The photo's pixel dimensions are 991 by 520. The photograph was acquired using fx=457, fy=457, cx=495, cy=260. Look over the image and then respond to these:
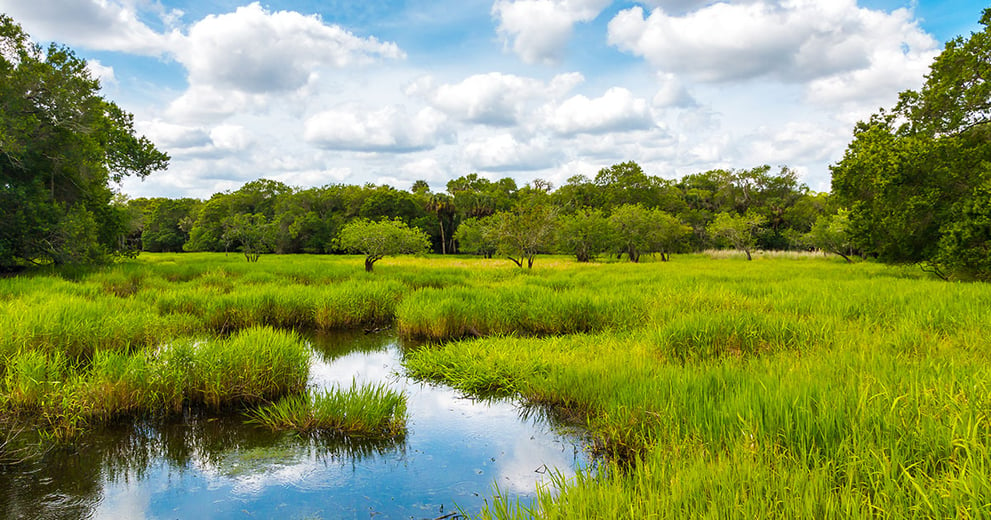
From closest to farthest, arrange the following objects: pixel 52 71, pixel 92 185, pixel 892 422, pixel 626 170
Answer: pixel 892 422 < pixel 52 71 < pixel 92 185 < pixel 626 170

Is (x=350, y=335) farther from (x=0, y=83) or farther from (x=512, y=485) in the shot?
(x=0, y=83)

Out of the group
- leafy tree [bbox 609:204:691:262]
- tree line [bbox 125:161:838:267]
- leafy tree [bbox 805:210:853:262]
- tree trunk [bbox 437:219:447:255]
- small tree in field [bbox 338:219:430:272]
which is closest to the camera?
small tree in field [bbox 338:219:430:272]

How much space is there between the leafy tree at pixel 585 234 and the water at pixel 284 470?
39.0 m

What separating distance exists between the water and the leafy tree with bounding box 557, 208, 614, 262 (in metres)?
39.0

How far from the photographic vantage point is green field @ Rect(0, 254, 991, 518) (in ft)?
10.4

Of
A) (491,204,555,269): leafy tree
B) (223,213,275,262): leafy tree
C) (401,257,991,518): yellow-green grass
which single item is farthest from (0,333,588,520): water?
(223,213,275,262): leafy tree

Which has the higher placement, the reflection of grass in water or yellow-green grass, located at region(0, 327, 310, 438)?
yellow-green grass, located at region(0, 327, 310, 438)

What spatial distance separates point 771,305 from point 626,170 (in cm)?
6482

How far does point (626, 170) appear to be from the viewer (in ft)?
240

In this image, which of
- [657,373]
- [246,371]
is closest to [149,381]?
[246,371]

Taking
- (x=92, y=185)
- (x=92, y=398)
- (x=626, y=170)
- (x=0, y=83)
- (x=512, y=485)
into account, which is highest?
(x=626, y=170)

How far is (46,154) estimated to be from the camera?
1791 cm

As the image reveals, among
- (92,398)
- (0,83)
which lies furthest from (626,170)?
(92,398)

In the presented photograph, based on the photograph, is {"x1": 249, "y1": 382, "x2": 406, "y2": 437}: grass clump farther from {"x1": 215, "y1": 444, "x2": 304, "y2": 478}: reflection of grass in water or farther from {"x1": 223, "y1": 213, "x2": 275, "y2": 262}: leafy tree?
{"x1": 223, "y1": 213, "x2": 275, "y2": 262}: leafy tree
